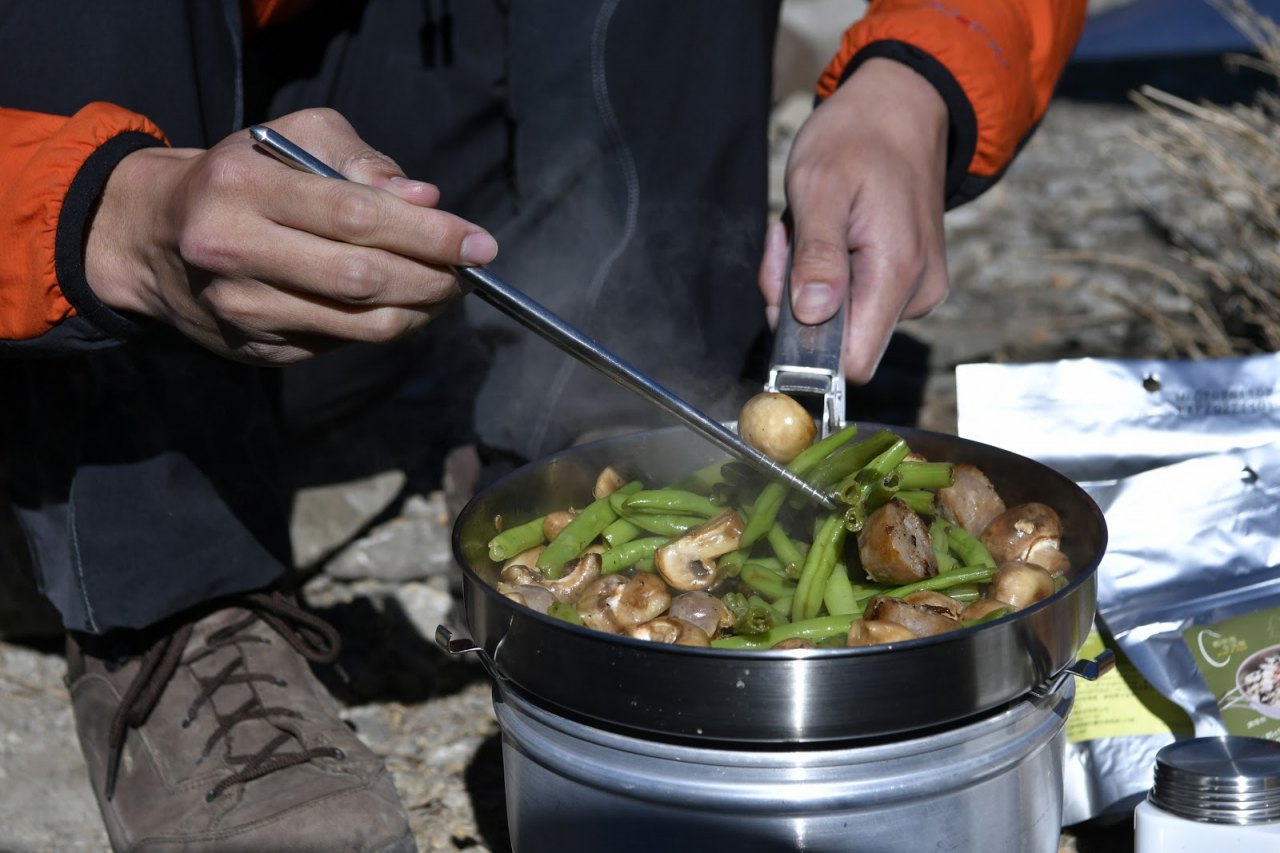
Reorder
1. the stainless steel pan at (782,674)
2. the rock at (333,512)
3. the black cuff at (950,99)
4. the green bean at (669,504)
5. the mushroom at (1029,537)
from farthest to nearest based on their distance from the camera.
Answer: the rock at (333,512)
the black cuff at (950,99)
the green bean at (669,504)
the mushroom at (1029,537)
the stainless steel pan at (782,674)

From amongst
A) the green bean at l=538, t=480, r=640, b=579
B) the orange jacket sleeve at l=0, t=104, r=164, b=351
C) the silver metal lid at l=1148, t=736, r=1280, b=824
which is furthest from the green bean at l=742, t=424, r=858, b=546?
the orange jacket sleeve at l=0, t=104, r=164, b=351

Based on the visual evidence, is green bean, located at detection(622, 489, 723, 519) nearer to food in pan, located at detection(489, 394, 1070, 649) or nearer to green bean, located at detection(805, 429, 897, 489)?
food in pan, located at detection(489, 394, 1070, 649)

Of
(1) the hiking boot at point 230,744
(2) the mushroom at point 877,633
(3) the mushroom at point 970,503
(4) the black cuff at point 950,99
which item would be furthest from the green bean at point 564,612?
(4) the black cuff at point 950,99

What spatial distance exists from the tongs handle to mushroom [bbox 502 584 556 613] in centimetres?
45

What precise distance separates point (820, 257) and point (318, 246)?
2.53 ft

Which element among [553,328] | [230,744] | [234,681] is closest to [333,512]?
[234,681]

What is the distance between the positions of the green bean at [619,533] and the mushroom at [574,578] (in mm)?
37

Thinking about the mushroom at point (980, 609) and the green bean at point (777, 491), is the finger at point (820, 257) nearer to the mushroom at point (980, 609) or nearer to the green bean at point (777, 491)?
the green bean at point (777, 491)

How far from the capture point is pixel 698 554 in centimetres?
157

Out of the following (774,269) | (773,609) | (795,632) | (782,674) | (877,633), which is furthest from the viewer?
(774,269)

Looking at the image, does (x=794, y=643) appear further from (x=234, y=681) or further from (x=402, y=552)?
(x=402, y=552)

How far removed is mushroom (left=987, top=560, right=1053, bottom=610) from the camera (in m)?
1.44

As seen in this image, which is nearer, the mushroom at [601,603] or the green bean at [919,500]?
the mushroom at [601,603]

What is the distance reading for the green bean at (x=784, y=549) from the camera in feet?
5.14
